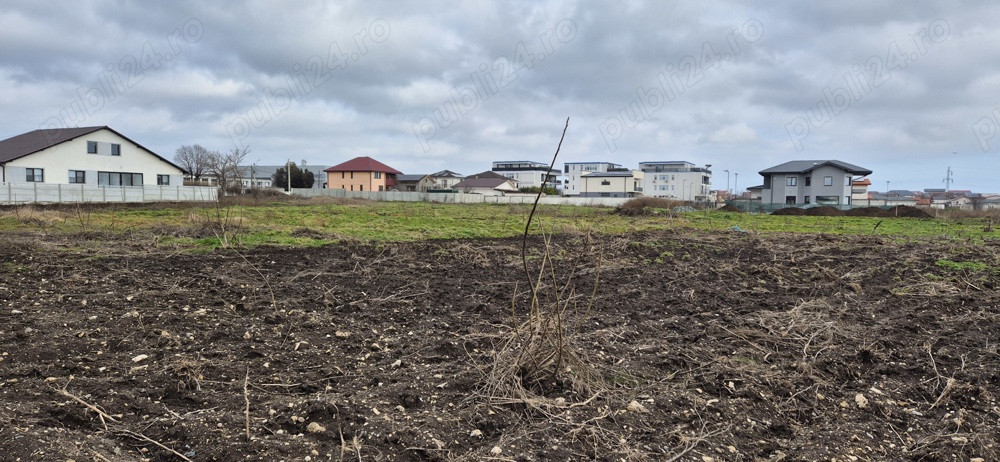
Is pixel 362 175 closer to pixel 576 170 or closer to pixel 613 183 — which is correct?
pixel 613 183

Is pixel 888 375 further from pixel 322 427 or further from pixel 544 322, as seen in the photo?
pixel 322 427

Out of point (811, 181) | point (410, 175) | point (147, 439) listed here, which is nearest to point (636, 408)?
point (147, 439)

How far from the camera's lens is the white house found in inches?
1489

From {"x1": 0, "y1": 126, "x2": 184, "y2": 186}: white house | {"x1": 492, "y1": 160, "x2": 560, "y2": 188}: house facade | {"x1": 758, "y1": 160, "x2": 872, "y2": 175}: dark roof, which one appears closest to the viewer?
{"x1": 0, "y1": 126, "x2": 184, "y2": 186}: white house

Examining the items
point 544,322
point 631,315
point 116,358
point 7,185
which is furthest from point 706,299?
point 7,185

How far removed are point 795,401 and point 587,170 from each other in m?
108

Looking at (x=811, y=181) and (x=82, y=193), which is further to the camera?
(x=811, y=181)

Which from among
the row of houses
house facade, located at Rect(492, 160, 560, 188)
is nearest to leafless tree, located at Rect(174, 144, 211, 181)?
the row of houses

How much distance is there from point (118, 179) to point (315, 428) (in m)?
48.1

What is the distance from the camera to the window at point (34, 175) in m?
37.8

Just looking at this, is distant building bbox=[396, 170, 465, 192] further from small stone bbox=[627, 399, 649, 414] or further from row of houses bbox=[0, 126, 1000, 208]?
small stone bbox=[627, 399, 649, 414]

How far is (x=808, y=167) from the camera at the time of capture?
57156 mm

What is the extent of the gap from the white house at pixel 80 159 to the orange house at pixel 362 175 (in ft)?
117

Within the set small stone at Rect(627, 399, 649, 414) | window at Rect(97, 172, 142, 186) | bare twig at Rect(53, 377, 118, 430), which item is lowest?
small stone at Rect(627, 399, 649, 414)
